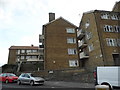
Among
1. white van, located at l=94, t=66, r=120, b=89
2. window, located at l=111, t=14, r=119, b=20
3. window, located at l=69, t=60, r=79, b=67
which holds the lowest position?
white van, located at l=94, t=66, r=120, b=89

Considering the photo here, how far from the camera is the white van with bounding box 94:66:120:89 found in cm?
1264

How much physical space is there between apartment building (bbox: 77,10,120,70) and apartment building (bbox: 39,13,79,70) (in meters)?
2.91

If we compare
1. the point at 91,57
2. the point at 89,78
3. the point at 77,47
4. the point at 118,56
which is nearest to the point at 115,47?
the point at 118,56

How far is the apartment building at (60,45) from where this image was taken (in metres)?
32.8

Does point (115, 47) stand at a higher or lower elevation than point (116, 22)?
lower

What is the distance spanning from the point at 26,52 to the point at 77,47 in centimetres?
3433

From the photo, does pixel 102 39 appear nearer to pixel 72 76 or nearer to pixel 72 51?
pixel 72 51

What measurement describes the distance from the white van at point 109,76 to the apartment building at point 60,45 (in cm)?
1906

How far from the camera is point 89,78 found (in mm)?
20828

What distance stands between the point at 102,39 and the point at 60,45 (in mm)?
9779

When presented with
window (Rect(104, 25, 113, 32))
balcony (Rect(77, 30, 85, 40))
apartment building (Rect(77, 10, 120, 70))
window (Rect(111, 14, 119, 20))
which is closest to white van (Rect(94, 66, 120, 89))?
apartment building (Rect(77, 10, 120, 70))

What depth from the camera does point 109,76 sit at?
1313cm

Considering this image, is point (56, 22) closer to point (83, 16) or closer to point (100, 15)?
point (83, 16)

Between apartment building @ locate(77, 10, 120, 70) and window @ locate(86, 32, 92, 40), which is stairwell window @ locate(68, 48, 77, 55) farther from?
window @ locate(86, 32, 92, 40)
